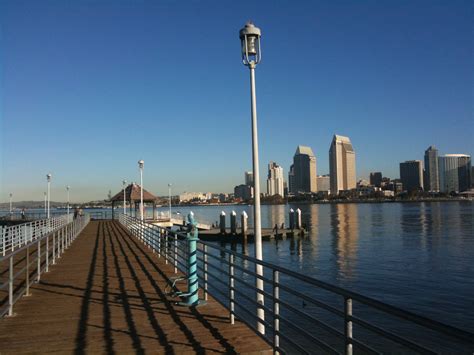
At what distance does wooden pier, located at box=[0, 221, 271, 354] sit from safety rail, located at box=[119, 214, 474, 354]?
43 centimetres

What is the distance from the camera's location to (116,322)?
6.90 metres

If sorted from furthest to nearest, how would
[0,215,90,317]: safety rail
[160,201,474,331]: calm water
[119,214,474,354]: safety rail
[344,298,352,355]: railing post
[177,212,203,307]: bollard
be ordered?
[160,201,474,331]: calm water < [177,212,203,307]: bollard < [0,215,90,317]: safety rail < [344,298,352,355]: railing post < [119,214,474,354]: safety rail

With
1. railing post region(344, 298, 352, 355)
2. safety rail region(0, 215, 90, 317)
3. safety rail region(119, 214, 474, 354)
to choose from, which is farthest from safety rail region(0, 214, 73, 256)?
railing post region(344, 298, 352, 355)

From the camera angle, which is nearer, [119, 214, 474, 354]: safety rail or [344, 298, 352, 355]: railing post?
[119, 214, 474, 354]: safety rail

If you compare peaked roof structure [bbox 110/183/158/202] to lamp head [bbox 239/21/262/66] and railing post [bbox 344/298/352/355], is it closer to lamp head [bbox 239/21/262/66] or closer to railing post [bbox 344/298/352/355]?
lamp head [bbox 239/21/262/66]

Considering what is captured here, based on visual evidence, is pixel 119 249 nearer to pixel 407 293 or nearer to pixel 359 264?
pixel 407 293

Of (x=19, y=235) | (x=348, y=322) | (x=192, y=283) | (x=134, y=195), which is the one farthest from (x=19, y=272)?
(x=134, y=195)

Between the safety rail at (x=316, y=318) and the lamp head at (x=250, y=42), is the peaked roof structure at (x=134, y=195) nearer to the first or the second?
the safety rail at (x=316, y=318)

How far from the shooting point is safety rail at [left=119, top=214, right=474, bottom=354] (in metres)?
3.36

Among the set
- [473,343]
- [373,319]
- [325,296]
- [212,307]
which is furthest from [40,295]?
[325,296]

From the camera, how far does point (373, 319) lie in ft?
52.0

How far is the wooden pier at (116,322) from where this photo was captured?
571 cm

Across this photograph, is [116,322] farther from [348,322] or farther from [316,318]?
[348,322]

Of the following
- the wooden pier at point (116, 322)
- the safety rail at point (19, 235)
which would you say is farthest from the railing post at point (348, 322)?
the safety rail at point (19, 235)
